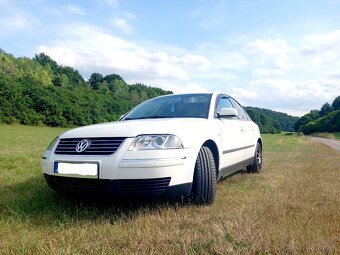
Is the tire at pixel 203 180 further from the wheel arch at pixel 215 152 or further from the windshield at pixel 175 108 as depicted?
the windshield at pixel 175 108

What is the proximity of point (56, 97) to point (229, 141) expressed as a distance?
227 feet

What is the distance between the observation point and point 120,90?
10338 cm

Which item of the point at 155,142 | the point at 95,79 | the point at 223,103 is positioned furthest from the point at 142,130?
the point at 95,79

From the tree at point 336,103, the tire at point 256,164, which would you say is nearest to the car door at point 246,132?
the tire at point 256,164

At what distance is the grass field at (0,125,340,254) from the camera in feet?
7.83

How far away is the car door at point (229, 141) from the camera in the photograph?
4.30 metres

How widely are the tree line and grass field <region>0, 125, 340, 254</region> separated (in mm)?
95931

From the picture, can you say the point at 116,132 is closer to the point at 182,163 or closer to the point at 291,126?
the point at 182,163

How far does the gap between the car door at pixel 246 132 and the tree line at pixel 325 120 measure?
9360cm

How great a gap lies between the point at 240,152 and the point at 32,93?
66205 mm

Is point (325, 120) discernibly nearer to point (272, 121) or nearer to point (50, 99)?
point (272, 121)

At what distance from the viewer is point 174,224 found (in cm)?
293

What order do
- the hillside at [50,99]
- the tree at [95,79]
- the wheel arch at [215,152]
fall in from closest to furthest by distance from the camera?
1. the wheel arch at [215,152]
2. the hillside at [50,99]
3. the tree at [95,79]

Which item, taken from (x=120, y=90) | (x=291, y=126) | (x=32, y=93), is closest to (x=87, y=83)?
(x=120, y=90)
